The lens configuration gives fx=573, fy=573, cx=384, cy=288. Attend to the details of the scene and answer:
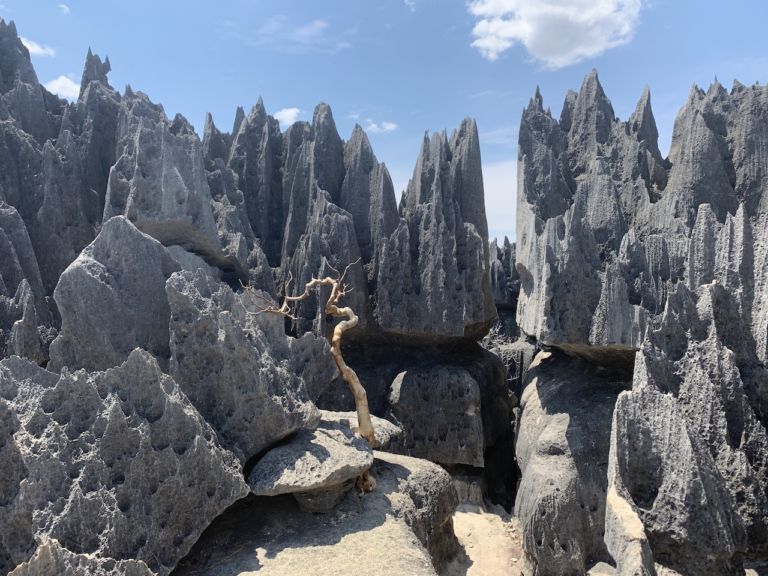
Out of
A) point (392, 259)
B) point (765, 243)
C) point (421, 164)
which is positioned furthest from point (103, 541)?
point (421, 164)

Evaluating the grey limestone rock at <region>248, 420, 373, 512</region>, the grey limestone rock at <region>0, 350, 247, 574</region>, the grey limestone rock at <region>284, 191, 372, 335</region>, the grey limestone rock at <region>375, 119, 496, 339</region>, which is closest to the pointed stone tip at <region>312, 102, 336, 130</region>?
the grey limestone rock at <region>284, 191, 372, 335</region>

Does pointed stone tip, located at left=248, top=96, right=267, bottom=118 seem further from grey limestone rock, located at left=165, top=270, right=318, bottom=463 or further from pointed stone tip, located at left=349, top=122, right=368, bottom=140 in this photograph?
grey limestone rock, located at left=165, top=270, right=318, bottom=463

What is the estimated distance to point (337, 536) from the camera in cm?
738

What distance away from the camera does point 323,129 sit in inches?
684

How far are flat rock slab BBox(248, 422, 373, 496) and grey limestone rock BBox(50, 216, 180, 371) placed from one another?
83.2 inches

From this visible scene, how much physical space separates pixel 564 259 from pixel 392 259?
4.94m

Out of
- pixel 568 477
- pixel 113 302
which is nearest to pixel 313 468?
pixel 113 302

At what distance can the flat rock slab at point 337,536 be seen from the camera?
673 centimetres

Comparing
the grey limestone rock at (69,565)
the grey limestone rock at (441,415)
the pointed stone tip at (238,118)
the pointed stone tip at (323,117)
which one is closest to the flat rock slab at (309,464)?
the grey limestone rock at (69,565)

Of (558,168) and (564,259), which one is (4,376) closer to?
(564,259)

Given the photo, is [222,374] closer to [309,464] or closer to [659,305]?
[309,464]

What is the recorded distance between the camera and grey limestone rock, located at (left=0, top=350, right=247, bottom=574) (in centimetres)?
562

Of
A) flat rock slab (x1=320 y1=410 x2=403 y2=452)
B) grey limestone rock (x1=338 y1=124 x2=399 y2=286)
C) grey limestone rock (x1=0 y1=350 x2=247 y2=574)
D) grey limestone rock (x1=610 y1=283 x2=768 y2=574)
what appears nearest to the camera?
grey limestone rock (x1=610 y1=283 x2=768 y2=574)

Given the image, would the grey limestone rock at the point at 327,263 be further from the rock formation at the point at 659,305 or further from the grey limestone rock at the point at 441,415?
the rock formation at the point at 659,305
